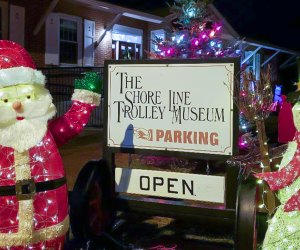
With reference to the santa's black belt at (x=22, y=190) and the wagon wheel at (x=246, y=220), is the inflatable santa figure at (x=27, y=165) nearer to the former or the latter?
the santa's black belt at (x=22, y=190)

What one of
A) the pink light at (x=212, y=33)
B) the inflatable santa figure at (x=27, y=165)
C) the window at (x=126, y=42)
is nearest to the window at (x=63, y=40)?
the window at (x=126, y=42)

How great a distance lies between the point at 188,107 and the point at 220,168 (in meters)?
3.74

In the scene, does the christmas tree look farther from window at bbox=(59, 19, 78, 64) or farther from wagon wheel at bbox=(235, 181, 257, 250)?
window at bbox=(59, 19, 78, 64)

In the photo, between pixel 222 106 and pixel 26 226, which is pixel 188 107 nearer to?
pixel 222 106

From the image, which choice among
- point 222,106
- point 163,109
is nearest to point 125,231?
point 163,109

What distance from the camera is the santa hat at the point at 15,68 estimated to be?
3330mm

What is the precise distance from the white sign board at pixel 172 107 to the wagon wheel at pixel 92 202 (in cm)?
32

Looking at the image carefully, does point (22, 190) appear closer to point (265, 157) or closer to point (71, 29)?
point (265, 157)

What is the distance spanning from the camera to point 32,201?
10.9ft

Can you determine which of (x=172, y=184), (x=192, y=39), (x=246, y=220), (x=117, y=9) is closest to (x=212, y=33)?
(x=192, y=39)

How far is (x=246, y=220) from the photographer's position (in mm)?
3330

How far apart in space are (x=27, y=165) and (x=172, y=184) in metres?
1.37

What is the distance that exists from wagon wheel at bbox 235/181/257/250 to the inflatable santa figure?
125 centimetres

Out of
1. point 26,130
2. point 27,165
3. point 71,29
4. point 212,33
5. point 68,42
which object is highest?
point 71,29
